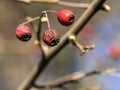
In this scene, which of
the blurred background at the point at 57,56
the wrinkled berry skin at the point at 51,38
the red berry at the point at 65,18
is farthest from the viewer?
the blurred background at the point at 57,56

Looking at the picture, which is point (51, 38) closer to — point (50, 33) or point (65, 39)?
point (50, 33)

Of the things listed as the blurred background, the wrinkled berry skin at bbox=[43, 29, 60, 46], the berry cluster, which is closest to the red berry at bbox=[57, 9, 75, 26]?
the berry cluster

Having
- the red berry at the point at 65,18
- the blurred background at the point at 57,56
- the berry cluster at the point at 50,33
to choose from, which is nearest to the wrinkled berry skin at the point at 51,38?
the berry cluster at the point at 50,33

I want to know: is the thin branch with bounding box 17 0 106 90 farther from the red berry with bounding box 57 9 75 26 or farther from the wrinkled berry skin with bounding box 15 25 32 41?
the wrinkled berry skin with bounding box 15 25 32 41

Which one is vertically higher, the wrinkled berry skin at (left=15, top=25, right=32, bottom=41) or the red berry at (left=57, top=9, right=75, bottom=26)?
the red berry at (left=57, top=9, right=75, bottom=26)

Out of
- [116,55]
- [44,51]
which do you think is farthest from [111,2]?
[44,51]

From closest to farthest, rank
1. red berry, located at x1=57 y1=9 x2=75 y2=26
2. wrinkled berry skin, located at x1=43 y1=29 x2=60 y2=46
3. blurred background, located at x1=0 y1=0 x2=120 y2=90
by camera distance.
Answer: wrinkled berry skin, located at x1=43 y1=29 x2=60 y2=46 < red berry, located at x1=57 y1=9 x2=75 y2=26 < blurred background, located at x1=0 y1=0 x2=120 y2=90

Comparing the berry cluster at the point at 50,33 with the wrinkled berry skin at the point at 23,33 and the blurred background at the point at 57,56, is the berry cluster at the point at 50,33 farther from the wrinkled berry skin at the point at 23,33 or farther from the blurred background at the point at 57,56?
the blurred background at the point at 57,56

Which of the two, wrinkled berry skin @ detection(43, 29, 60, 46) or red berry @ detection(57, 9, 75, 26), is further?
red berry @ detection(57, 9, 75, 26)
